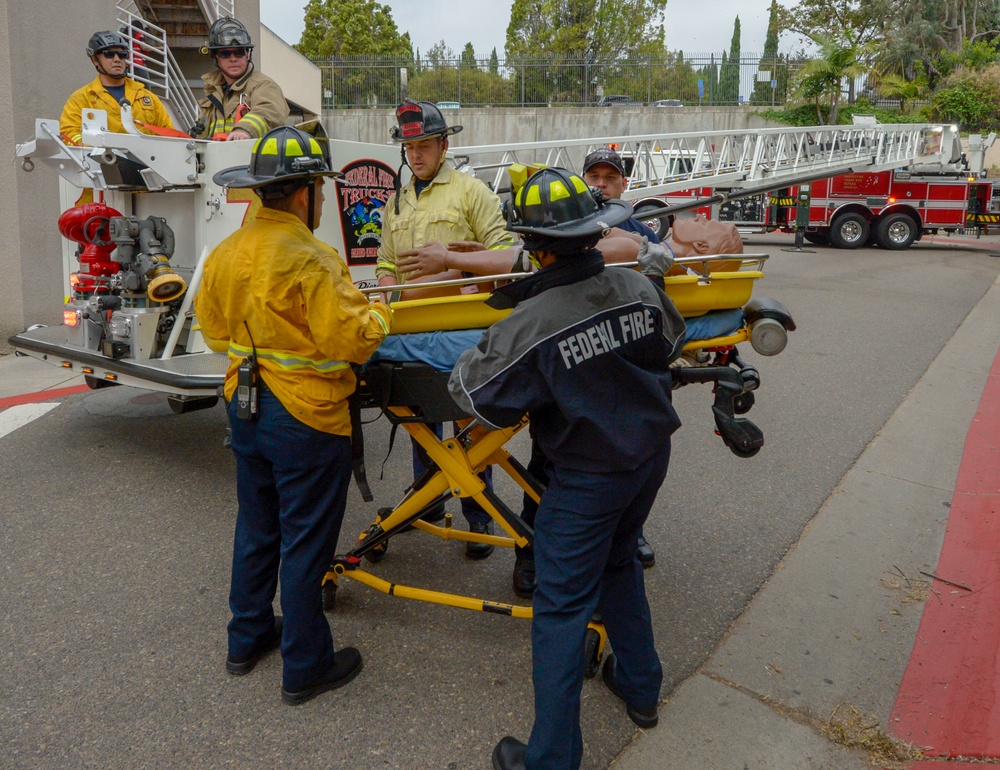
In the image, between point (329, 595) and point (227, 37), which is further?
point (227, 37)

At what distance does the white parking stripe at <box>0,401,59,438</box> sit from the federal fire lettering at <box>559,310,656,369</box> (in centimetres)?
504

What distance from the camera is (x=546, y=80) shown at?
31.8 meters

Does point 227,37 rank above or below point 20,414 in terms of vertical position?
above

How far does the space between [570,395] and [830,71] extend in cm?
3146

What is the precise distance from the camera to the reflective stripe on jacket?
2709mm

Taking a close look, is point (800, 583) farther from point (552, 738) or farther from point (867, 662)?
point (552, 738)

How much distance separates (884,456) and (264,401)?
439cm

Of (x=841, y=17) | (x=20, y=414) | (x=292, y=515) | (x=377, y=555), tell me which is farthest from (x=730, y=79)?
(x=292, y=515)

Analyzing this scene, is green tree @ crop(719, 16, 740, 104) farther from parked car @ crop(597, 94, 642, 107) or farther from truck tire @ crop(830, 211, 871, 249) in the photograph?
truck tire @ crop(830, 211, 871, 249)

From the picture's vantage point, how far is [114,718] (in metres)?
2.83

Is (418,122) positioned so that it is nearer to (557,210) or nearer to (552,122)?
(557,210)

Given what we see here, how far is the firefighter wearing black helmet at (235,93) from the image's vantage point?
5625mm

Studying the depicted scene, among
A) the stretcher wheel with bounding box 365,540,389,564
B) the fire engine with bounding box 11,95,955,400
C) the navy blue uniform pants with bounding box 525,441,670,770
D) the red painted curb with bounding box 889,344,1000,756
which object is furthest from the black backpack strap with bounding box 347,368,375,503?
the red painted curb with bounding box 889,344,1000,756

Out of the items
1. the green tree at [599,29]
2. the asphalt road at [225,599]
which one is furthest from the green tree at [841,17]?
the asphalt road at [225,599]
